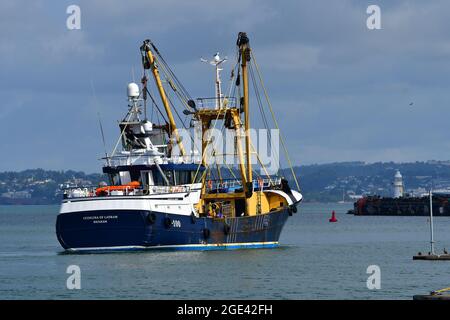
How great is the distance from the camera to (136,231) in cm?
7794

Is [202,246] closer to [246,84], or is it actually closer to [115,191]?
[115,191]

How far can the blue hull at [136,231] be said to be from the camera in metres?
77.3

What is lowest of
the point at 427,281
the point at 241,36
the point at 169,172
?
the point at 427,281

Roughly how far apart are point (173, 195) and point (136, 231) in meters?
3.67

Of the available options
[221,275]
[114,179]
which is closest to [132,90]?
[114,179]

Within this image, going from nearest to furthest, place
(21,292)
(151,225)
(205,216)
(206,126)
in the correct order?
1. (21,292)
2. (151,225)
3. (205,216)
4. (206,126)

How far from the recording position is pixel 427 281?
66.8m

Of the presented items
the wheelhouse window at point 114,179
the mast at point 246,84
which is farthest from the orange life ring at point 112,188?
the mast at point 246,84

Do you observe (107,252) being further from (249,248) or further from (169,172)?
(249,248)

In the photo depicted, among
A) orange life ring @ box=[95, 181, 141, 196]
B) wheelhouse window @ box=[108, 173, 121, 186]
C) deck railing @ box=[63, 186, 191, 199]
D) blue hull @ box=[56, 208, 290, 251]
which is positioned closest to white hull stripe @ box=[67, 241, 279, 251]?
blue hull @ box=[56, 208, 290, 251]

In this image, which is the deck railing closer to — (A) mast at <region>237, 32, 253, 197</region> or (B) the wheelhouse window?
(B) the wheelhouse window
